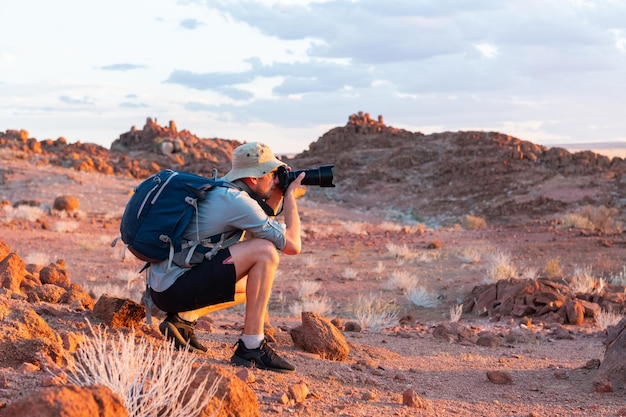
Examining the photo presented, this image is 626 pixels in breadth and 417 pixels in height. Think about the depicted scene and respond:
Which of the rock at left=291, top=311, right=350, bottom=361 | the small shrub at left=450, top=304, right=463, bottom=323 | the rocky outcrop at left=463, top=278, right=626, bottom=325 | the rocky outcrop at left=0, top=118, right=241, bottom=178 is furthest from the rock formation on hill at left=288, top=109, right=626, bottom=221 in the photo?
the rock at left=291, top=311, right=350, bottom=361

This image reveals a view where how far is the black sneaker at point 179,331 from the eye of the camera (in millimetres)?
5088

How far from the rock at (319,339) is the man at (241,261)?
1.00 metres

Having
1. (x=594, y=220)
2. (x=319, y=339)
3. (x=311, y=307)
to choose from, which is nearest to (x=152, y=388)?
(x=319, y=339)

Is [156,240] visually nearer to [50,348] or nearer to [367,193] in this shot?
[50,348]

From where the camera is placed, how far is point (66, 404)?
282 cm

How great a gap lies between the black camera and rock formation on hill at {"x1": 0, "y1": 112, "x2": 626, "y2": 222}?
26.0 m

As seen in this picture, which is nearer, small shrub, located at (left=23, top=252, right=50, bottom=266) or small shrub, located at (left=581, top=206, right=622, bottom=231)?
small shrub, located at (left=23, top=252, right=50, bottom=266)

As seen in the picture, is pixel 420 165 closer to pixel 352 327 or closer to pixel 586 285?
pixel 586 285

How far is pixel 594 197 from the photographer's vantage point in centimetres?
3097

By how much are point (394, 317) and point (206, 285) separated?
5099mm

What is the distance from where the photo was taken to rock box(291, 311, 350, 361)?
6.04 m

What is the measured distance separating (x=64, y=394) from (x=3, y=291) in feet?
9.99

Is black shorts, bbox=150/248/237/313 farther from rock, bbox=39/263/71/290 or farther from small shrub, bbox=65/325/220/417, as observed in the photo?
rock, bbox=39/263/71/290

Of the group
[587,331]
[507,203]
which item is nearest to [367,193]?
[507,203]
